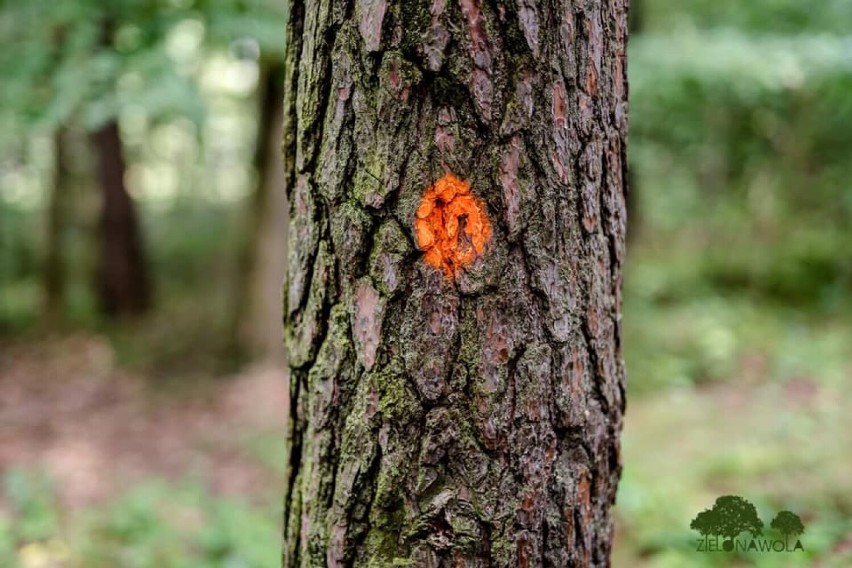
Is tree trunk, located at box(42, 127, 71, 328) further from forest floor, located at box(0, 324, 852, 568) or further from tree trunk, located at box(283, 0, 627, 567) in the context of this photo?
tree trunk, located at box(283, 0, 627, 567)

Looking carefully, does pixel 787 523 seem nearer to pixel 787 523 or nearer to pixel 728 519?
pixel 787 523

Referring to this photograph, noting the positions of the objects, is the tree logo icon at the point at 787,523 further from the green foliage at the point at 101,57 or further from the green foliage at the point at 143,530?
the green foliage at the point at 101,57

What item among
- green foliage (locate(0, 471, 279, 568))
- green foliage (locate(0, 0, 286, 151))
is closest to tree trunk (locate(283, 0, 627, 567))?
green foliage (locate(0, 471, 279, 568))

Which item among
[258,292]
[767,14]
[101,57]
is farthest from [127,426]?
[767,14]

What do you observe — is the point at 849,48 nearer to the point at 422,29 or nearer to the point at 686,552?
the point at 686,552

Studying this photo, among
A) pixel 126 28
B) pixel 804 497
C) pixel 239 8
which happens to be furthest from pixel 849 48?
pixel 126 28
